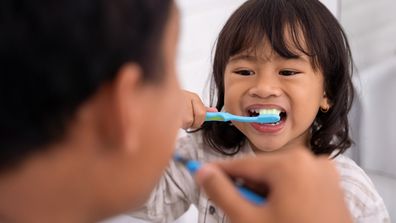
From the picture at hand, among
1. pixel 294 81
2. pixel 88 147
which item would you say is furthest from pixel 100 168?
pixel 294 81

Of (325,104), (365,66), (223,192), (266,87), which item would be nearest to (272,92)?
(266,87)

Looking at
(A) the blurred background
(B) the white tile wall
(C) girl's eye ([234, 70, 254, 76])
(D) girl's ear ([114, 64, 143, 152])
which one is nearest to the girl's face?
(C) girl's eye ([234, 70, 254, 76])

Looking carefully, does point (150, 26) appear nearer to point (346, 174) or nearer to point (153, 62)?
point (153, 62)

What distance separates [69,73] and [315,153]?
2.22ft

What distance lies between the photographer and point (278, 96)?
877 millimetres

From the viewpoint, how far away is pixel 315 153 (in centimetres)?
98

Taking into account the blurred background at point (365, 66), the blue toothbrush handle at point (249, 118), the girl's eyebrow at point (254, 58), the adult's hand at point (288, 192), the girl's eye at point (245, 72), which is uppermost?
the adult's hand at point (288, 192)

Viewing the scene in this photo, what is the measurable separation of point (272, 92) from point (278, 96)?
19mm

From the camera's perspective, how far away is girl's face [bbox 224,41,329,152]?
0.88m

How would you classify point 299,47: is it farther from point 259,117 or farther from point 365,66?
point 365,66

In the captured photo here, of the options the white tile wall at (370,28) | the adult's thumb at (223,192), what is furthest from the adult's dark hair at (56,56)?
the white tile wall at (370,28)

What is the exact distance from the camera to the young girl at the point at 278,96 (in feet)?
2.89

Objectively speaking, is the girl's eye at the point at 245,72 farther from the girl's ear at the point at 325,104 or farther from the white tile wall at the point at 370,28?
the white tile wall at the point at 370,28

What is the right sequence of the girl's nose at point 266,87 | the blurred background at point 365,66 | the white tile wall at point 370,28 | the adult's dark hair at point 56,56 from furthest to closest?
the white tile wall at point 370,28 < the blurred background at point 365,66 < the girl's nose at point 266,87 < the adult's dark hair at point 56,56
